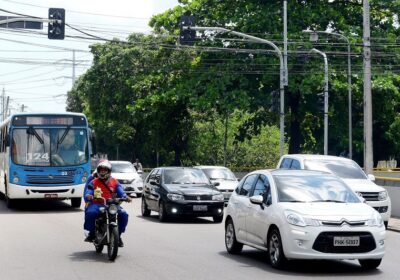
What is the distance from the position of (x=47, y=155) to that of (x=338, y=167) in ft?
31.2

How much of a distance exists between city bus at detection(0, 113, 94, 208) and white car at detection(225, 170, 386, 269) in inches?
517

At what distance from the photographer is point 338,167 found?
21922 millimetres

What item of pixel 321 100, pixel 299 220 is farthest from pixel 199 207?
pixel 321 100

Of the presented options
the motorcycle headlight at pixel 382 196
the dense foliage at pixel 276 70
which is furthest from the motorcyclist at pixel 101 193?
the dense foliage at pixel 276 70

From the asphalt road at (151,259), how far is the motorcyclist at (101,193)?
0.60m

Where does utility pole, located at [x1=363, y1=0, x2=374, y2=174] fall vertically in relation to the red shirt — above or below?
above

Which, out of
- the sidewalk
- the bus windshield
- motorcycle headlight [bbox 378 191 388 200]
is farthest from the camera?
the bus windshield

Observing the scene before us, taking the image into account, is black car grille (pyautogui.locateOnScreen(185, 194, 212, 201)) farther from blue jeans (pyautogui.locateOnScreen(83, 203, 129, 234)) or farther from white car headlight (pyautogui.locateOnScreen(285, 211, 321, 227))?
white car headlight (pyautogui.locateOnScreen(285, 211, 321, 227))

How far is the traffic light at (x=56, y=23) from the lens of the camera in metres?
25.9

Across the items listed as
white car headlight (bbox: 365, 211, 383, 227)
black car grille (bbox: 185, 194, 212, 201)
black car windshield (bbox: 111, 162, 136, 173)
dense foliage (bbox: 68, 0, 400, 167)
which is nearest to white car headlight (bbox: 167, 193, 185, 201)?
black car grille (bbox: 185, 194, 212, 201)

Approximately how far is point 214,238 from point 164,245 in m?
1.90

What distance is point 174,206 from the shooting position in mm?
22203

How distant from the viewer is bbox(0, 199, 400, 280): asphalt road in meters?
12.1

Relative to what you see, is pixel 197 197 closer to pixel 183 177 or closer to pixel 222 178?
pixel 183 177
